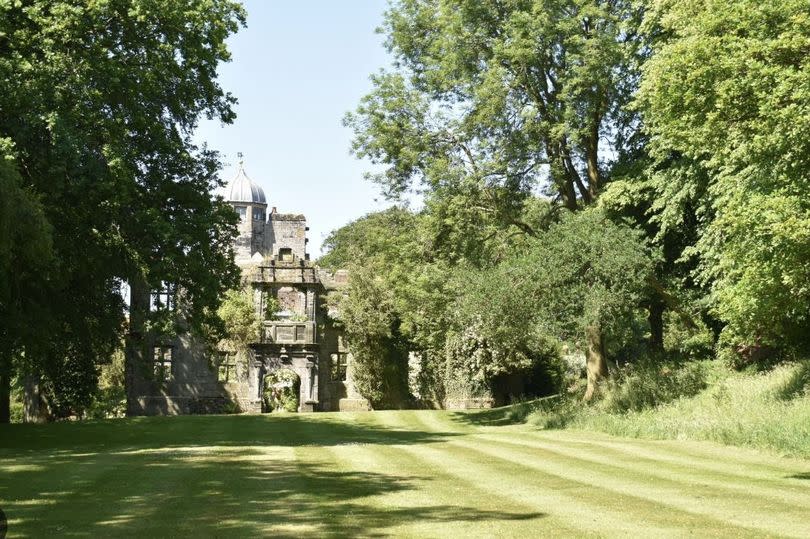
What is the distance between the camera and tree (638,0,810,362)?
1562 centimetres

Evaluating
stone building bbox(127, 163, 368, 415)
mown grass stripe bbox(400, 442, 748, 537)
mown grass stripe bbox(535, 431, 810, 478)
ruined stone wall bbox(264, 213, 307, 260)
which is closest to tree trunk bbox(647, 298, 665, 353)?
mown grass stripe bbox(535, 431, 810, 478)

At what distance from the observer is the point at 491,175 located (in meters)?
29.5

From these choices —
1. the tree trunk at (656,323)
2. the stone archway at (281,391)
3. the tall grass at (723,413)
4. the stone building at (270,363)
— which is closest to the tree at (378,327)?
the stone building at (270,363)

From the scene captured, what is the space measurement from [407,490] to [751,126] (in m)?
10.1

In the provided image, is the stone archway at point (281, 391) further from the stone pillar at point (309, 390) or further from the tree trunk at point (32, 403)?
the tree trunk at point (32, 403)

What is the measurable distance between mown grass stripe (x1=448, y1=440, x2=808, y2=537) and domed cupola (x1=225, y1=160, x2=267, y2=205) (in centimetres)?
7201

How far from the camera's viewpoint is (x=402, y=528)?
8281 millimetres

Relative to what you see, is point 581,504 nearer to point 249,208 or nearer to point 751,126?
point 751,126

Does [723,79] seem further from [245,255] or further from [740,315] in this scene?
[245,255]

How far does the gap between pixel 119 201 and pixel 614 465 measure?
12565mm

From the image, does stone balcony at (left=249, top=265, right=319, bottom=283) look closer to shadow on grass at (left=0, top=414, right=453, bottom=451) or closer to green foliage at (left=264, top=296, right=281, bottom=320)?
green foliage at (left=264, top=296, right=281, bottom=320)

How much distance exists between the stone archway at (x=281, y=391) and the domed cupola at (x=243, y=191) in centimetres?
4238

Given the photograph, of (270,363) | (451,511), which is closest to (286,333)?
(270,363)

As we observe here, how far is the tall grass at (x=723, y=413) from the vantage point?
16.9m
